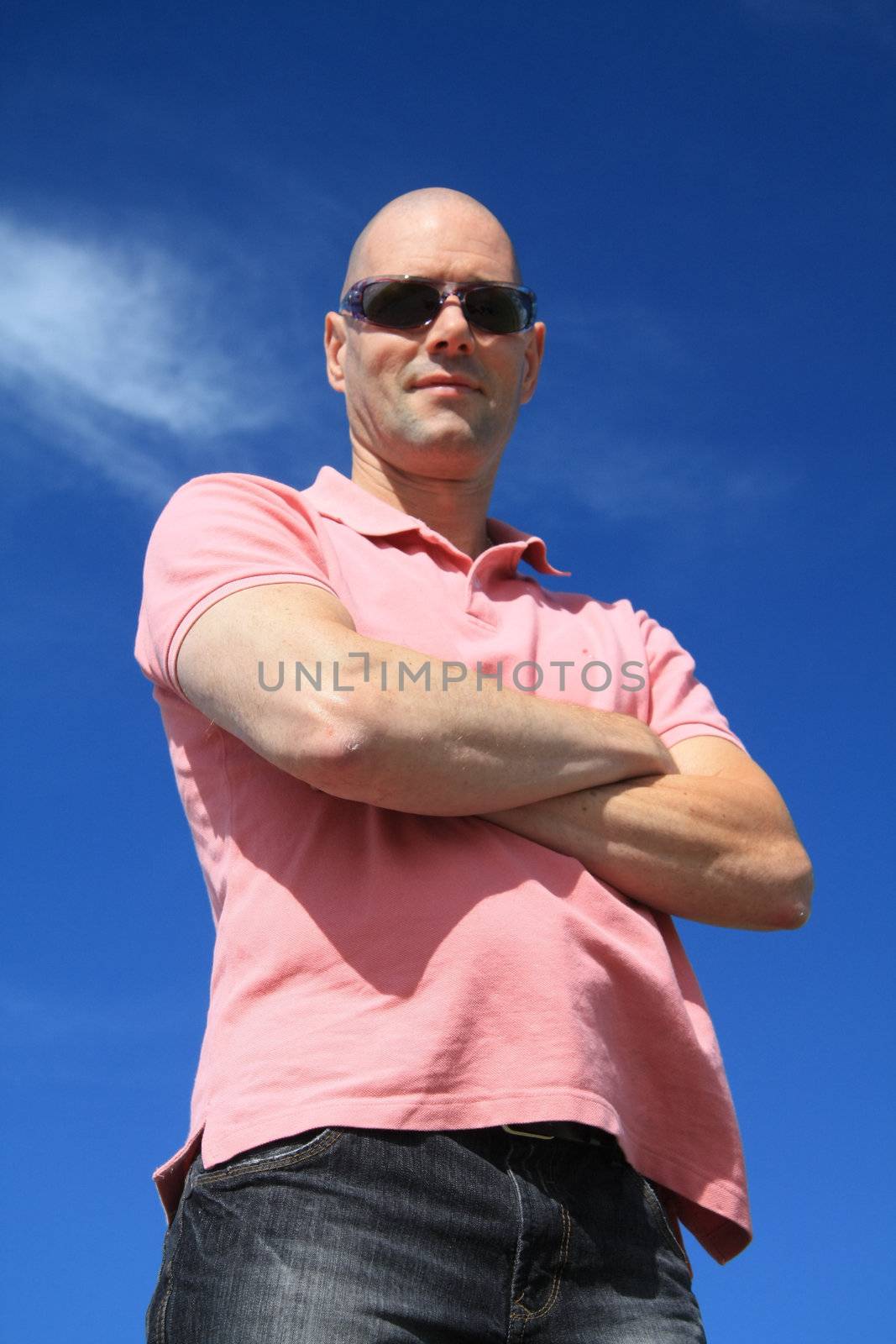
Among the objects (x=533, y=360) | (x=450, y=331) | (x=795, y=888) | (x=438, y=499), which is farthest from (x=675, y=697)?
(x=533, y=360)

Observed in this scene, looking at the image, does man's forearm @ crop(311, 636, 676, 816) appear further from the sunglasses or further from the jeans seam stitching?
the sunglasses

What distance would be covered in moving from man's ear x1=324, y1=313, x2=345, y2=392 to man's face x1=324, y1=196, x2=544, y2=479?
0.28m

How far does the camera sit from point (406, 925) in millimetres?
2969

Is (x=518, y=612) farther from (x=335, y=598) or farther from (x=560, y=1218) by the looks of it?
(x=560, y=1218)

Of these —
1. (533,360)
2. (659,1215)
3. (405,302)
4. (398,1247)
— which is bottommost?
(398,1247)

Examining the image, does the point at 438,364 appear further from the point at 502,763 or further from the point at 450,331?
the point at 502,763

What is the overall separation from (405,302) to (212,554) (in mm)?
1338

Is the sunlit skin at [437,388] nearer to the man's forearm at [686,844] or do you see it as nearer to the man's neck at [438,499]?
the man's neck at [438,499]

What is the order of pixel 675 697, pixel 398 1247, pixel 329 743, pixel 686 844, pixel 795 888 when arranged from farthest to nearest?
pixel 675 697
pixel 795 888
pixel 686 844
pixel 329 743
pixel 398 1247

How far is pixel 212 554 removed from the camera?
3389 millimetres

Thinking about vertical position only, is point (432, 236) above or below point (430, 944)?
above

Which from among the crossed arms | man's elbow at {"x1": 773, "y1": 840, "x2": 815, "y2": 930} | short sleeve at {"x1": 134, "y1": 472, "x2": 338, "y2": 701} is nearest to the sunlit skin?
short sleeve at {"x1": 134, "y1": 472, "x2": 338, "y2": 701}

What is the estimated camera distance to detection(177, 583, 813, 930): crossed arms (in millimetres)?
2969

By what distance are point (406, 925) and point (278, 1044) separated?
0.35 meters
